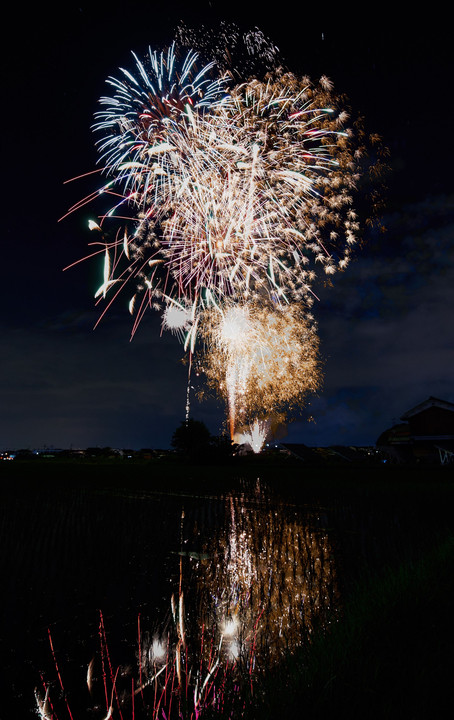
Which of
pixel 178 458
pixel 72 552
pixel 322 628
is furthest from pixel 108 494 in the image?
pixel 178 458

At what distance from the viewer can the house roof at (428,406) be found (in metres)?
44.8

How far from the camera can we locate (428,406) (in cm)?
4541

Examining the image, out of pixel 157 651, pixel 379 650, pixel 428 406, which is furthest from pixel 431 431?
pixel 157 651

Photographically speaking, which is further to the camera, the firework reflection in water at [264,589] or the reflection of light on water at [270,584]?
the reflection of light on water at [270,584]

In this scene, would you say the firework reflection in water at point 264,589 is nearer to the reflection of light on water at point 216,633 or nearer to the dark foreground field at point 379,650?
the reflection of light on water at point 216,633

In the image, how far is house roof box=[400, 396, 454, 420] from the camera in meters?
44.8

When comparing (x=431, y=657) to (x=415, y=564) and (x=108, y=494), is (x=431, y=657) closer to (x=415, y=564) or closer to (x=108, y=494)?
(x=415, y=564)

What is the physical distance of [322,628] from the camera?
4.81m

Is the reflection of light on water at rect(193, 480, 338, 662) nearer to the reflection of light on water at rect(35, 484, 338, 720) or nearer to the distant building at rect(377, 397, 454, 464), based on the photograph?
the reflection of light on water at rect(35, 484, 338, 720)

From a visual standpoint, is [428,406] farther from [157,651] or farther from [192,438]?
[157,651]

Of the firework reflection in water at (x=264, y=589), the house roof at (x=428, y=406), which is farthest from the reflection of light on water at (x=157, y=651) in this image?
the house roof at (x=428, y=406)

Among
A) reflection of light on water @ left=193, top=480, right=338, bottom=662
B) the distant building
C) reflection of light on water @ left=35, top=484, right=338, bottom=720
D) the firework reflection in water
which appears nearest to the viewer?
reflection of light on water @ left=35, top=484, right=338, bottom=720

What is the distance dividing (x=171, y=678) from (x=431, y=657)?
7.35 ft

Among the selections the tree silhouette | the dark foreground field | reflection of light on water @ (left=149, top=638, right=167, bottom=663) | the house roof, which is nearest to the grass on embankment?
the dark foreground field
